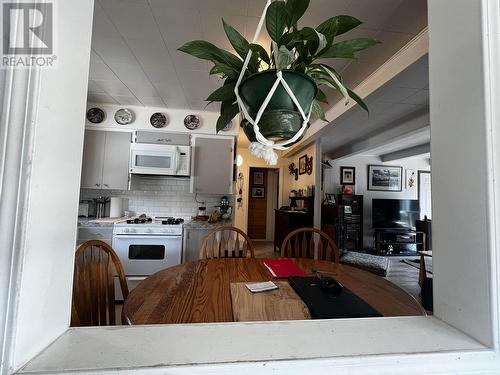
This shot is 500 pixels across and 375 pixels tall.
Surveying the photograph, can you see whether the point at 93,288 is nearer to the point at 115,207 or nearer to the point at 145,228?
the point at 145,228

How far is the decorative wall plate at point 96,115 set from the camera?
10.1 ft

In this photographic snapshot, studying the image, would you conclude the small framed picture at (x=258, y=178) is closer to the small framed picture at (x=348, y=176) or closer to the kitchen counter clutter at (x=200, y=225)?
the small framed picture at (x=348, y=176)

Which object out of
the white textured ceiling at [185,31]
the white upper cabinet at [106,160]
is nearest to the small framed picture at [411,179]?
the white textured ceiling at [185,31]

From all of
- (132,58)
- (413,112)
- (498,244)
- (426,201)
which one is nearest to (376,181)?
(426,201)

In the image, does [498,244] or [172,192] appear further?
[172,192]

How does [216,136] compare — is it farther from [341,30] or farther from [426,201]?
[426,201]

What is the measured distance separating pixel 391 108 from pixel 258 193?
3967mm

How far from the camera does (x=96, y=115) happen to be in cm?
309

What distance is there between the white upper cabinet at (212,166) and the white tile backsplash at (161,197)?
0.90 feet

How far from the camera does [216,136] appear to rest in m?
3.22

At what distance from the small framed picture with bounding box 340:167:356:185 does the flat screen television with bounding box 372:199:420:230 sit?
2.35ft

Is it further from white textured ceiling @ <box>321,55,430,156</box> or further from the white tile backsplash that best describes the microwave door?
white textured ceiling @ <box>321,55,430,156</box>

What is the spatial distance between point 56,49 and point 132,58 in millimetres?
2046

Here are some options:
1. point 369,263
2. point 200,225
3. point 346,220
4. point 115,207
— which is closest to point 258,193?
point 346,220
